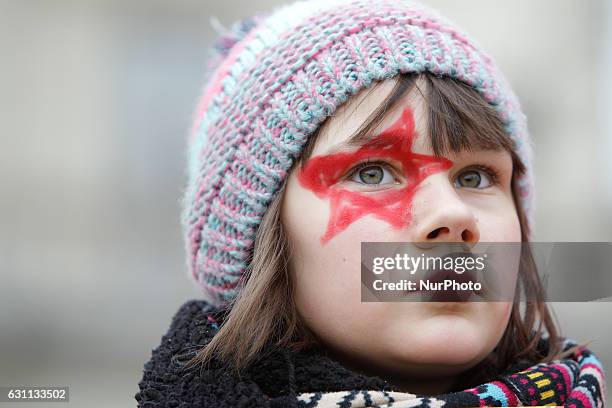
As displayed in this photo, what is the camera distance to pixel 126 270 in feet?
14.9

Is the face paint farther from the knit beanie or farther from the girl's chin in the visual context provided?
the girl's chin

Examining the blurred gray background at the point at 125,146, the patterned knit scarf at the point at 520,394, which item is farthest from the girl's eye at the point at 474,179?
the blurred gray background at the point at 125,146

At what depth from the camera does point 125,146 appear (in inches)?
184

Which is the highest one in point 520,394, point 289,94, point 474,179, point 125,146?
point 125,146

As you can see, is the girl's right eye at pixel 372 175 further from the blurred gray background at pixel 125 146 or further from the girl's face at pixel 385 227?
the blurred gray background at pixel 125 146

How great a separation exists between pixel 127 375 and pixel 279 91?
301 centimetres

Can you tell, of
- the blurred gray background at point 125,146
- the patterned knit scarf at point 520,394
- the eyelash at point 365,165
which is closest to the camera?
the patterned knit scarf at point 520,394

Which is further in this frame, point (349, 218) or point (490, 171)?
point (490, 171)

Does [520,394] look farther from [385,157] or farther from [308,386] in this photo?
[385,157]

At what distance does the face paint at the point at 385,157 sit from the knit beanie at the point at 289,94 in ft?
0.34

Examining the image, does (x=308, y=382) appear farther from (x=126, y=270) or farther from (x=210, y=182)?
(x=126, y=270)

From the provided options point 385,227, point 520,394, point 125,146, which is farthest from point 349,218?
point 125,146

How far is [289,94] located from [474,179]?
41 cm

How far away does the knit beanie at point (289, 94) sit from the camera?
4.57 ft
